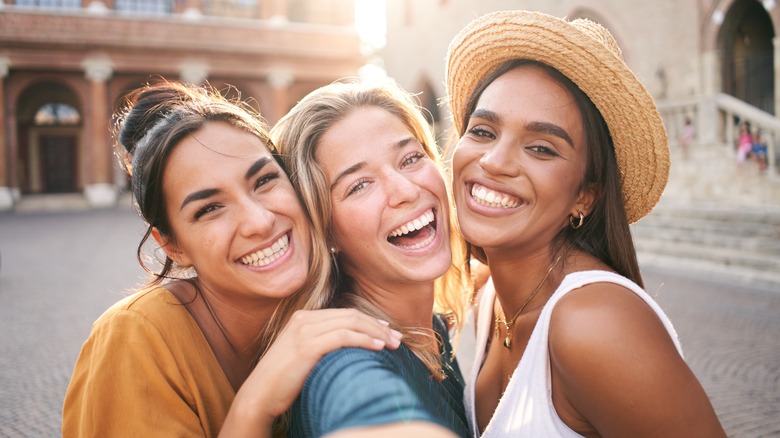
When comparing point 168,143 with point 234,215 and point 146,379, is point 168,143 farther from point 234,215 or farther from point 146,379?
point 146,379

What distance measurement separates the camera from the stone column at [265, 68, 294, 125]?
82.7 ft

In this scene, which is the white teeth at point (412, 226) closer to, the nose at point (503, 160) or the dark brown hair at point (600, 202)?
the nose at point (503, 160)

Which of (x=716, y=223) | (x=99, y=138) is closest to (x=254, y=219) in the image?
(x=716, y=223)

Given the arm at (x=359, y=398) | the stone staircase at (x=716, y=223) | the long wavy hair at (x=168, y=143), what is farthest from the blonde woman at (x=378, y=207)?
the stone staircase at (x=716, y=223)

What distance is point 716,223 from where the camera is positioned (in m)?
9.41

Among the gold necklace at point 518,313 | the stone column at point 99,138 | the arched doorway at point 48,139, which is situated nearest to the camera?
the gold necklace at point 518,313

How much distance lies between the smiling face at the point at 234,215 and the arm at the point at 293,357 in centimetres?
51

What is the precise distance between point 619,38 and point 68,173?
24.6 meters

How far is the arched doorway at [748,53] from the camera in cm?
1310

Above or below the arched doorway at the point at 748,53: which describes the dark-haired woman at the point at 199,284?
below

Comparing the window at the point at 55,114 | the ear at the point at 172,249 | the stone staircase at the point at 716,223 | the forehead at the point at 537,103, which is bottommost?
the stone staircase at the point at 716,223

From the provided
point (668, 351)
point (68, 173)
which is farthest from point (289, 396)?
point (68, 173)

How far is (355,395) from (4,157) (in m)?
25.8

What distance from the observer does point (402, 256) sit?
6.86ft
